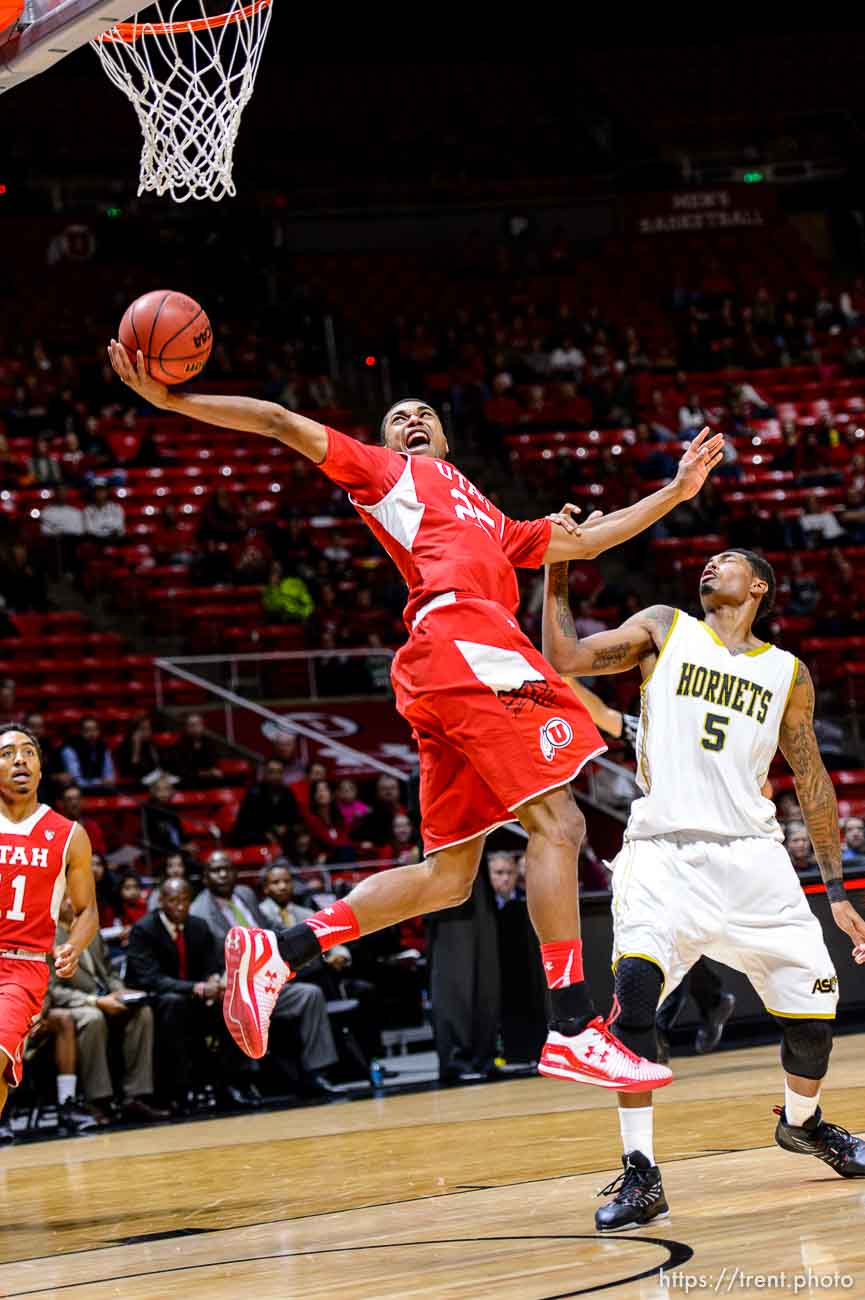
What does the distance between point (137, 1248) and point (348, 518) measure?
13877 mm

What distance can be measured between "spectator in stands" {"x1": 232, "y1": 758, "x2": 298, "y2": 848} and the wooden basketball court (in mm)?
3805

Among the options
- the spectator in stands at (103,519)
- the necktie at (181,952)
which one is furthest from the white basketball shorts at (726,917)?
the spectator in stands at (103,519)

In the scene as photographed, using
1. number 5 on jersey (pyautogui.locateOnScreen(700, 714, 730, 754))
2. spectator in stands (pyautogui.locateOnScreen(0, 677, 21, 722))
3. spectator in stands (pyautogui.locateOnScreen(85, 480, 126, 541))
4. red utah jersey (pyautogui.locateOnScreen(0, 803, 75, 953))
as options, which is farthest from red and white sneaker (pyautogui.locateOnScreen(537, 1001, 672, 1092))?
spectator in stands (pyautogui.locateOnScreen(85, 480, 126, 541))

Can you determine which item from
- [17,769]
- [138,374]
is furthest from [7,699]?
[138,374]

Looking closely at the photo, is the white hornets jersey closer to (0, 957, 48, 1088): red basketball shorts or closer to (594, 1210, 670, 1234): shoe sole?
(594, 1210, 670, 1234): shoe sole

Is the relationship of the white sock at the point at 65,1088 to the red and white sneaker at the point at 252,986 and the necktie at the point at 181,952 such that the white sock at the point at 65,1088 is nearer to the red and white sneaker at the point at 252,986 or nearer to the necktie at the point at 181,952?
the necktie at the point at 181,952

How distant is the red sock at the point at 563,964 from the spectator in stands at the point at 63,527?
1272 centimetres

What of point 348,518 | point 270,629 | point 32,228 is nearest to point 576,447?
point 348,518

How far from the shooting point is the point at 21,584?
1623 centimetres

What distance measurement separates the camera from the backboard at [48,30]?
6.21 metres

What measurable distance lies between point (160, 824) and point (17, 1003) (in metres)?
6.43

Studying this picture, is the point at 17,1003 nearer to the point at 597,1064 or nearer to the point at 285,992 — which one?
the point at 597,1064

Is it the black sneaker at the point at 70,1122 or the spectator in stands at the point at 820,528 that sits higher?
the spectator in stands at the point at 820,528

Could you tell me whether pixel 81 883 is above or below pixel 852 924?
above
